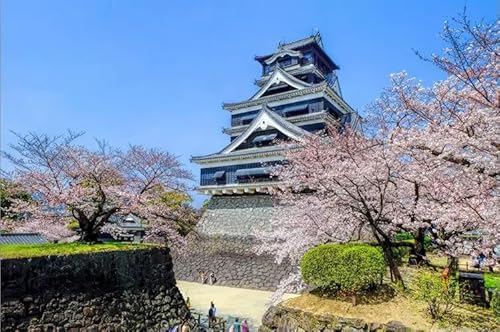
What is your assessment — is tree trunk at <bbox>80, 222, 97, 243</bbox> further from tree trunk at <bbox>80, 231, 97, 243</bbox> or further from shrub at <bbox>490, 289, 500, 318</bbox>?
shrub at <bbox>490, 289, 500, 318</bbox>

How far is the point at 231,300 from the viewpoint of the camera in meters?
15.4

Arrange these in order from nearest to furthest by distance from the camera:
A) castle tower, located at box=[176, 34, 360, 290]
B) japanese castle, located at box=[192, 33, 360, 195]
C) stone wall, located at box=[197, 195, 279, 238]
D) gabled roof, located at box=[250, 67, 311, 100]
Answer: castle tower, located at box=[176, 34, 360, 290]
stone wall, located at box=[197, 195, 279, 238]
japanese castle, located at box=[192, 33, 360, 195]
gabled roof, located at box=[250, 67, 311, 100]

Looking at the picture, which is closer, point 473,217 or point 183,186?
point 473,217

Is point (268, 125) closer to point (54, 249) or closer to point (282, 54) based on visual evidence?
point (282, 54)

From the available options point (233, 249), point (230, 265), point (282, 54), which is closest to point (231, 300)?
point (230, 265)

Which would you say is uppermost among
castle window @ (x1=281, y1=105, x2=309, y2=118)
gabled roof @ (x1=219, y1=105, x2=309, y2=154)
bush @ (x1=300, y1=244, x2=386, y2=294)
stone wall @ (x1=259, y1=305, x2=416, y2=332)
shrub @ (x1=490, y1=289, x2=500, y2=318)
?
castle window @ (x1=281, y1=105, x2=309, y2=118)

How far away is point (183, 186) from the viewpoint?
12984 mm

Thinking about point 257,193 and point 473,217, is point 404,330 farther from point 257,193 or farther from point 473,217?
point 257,193

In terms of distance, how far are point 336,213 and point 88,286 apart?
7.23 m

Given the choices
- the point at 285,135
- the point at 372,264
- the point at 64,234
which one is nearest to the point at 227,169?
the point at 285,135

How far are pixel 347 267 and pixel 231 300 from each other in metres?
9.50

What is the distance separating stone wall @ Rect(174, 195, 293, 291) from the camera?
714 inches

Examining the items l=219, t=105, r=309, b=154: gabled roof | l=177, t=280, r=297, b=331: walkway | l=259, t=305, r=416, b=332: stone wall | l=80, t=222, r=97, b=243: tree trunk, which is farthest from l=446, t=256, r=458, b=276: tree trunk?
l=219, t=105, r=309, b=154: gabled roof

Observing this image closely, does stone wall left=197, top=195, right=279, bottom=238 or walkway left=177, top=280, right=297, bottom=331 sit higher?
stone wall left=197, top=195, right=279, bottom=238
